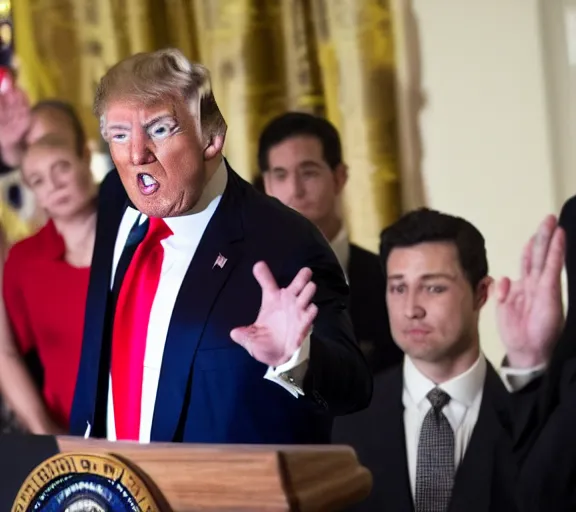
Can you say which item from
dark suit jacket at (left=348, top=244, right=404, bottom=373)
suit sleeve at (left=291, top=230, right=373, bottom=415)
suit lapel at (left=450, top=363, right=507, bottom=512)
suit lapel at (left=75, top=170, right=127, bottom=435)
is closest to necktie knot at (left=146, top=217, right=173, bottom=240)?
suit lapel at (left=75, top=170, right=127, bottom=435)

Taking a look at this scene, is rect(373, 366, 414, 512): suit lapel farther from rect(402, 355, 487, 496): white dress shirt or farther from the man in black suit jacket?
Answer: the man in black suit jacket

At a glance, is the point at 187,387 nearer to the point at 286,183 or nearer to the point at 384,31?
the point at 286,183

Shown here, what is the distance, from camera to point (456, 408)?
1.63m

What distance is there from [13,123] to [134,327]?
75cm

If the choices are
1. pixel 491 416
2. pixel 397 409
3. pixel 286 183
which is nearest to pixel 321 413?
pixel 397 409

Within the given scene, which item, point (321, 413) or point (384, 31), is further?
point (384, 31)

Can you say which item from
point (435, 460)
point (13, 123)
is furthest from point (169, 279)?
point (13, 123)

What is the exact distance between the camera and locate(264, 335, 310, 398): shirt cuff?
4.18 ft

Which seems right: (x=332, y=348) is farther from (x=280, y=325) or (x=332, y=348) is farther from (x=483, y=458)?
(x=483, y=458)

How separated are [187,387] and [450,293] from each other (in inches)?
17.7

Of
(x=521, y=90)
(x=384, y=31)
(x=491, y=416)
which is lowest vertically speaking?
(x=491, y=416)

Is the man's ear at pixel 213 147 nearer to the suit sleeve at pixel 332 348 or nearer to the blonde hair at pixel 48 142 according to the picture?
the suit sleeve at pixel 332 348

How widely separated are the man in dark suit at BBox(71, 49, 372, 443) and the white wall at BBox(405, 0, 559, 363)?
0.28 meters

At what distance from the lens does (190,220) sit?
5.18 ft
